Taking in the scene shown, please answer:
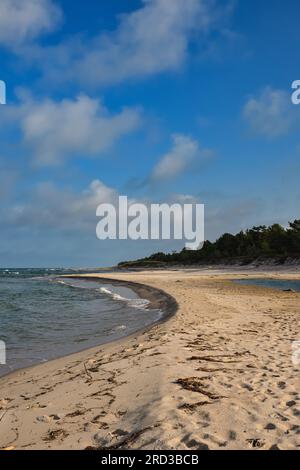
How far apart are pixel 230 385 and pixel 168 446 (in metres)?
2.62

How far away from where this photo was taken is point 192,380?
23.5 ft

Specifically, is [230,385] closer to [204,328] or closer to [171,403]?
[171,403]

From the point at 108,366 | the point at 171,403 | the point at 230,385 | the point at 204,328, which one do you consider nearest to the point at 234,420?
the point at 171,403

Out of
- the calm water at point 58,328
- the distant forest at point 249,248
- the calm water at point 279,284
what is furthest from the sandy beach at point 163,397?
the distant forest at point 249,248

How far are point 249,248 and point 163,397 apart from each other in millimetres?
100569

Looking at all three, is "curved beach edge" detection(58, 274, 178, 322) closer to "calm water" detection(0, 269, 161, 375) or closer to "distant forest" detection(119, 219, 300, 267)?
"calm water" detection(0, 269, 161, 375)

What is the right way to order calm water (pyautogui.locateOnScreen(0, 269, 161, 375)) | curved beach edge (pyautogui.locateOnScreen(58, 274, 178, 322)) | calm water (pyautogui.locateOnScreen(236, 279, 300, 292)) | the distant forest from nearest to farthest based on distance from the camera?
calm water (pyautogui.locateOnScreen(0, 269, 161, 375)) < curved beach edge (pyautogui.locateOnScreen(58, 274, 178, 322)) < calm water (pyautogui.locateOnScreen(236, 279, 300, 292)) < the distant forest

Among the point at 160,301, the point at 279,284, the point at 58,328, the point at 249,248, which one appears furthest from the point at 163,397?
the point at 249,248

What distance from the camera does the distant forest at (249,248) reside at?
86125 millimetres

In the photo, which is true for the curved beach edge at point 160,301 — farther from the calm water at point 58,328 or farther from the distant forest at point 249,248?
the distant forest at point 249,248

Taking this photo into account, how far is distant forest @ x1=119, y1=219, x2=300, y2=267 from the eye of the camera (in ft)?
283

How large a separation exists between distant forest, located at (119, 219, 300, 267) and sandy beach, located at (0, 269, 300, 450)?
72.5 metres

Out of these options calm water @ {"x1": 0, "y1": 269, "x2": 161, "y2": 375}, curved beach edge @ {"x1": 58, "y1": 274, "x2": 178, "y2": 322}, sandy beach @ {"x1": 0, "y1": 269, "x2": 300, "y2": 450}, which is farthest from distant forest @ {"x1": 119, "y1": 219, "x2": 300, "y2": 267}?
sandy beach @ {"x1": 0, "y1": 269, "x2": 300, "y2": 450}

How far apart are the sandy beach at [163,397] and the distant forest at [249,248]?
72.5 metres
